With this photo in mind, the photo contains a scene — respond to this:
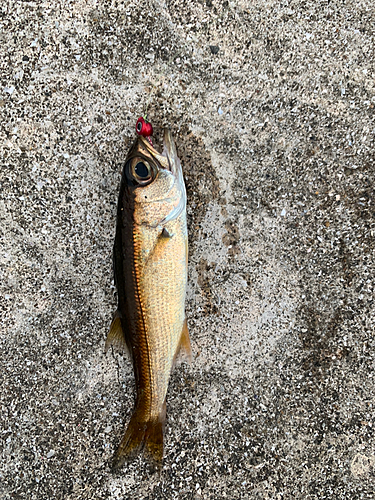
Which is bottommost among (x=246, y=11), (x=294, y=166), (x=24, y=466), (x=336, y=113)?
(x=24, y=466)

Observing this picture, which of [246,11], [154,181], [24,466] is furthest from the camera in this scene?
[24,466]

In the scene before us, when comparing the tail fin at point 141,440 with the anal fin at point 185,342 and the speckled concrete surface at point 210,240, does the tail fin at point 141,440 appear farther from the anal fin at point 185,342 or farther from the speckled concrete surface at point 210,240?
the anal fin at point 185,342

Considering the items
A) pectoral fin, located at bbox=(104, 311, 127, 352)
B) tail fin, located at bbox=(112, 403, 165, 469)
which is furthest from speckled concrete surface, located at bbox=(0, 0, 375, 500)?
pectoral fin, located at bbox=(104, 311, 127, 352)

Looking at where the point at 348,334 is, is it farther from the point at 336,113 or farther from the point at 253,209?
the point at 336,113

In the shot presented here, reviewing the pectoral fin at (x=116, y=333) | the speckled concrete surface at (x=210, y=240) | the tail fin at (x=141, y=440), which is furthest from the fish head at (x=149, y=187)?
the tail fin at (x=141, y=440)

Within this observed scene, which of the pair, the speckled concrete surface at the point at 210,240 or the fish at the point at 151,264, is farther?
the speckled concrete surface at the point at 210,240

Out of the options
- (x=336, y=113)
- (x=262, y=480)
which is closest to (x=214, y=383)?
(x=262, y=480)

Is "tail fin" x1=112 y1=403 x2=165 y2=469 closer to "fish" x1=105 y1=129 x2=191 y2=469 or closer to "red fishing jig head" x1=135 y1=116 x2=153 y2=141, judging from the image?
"fish" x1=105 y1=129 x2=191 y2=469
